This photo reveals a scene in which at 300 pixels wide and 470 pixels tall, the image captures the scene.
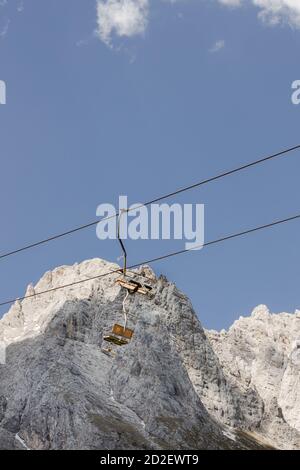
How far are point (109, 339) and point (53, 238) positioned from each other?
5.77 metres

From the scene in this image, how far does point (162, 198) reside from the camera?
2514 centimetres
